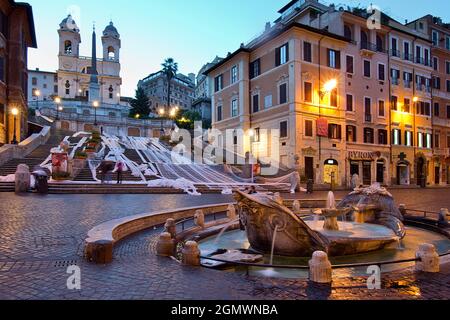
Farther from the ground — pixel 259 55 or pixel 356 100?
pixel 259 55

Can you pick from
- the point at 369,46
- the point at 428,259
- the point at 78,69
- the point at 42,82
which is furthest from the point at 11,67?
the point at 42,82

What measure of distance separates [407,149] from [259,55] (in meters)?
20.0

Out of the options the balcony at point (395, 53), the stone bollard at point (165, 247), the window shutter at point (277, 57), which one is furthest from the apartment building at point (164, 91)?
the stone bollard at point (165, 247)

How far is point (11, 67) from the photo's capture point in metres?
35.5

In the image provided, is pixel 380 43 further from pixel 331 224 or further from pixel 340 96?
pixel 331 224

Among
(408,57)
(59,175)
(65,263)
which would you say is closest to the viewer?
(65,263)

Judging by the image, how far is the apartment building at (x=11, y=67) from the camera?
3331 cm

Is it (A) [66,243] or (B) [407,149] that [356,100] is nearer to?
(B) [407,149]

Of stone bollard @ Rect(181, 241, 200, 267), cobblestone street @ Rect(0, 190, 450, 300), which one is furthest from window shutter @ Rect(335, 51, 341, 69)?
stone bollard @ Rect(181, 241, 200, 267)

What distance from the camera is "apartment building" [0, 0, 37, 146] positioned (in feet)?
109

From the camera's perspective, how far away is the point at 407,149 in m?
42.4

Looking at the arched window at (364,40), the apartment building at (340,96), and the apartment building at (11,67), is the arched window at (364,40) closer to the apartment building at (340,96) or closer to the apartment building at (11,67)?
the apartment building at (340,96)

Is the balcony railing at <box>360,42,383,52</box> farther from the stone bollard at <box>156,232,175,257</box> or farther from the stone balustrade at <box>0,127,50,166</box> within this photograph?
the stone bollard at <box>156,232,175,257</box>

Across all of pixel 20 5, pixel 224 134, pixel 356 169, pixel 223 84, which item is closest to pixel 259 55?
pixel 223 84
